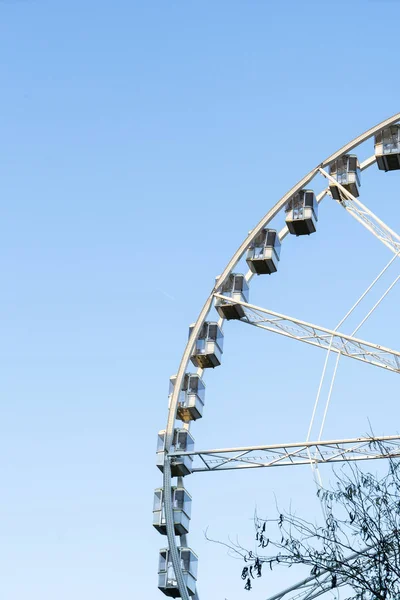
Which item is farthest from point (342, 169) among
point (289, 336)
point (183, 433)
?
point (183, 433)

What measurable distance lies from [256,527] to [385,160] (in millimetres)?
12766

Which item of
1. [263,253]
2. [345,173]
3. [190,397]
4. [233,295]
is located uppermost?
[345,173]

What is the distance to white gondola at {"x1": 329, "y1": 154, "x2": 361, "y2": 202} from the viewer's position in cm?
2838

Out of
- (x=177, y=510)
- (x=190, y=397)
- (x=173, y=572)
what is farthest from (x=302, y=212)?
(x=173, y=572)

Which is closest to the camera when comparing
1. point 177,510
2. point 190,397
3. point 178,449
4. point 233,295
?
point 177,510

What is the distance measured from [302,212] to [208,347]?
12.6 ft

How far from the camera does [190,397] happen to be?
27375 millimetres

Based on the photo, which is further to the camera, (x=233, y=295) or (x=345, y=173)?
(x=345, y=173)

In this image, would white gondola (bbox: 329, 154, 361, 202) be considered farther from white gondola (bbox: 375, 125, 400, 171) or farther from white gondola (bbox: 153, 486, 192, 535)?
white gondola (bbox: 153, 486, 192, 535)

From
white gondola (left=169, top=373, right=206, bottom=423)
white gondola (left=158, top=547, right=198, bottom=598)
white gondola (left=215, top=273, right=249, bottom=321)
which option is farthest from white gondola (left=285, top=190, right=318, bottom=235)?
white gondola (left=158, top=547, right=198, bottom=598)

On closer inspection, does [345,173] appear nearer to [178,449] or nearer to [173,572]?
[178,449]

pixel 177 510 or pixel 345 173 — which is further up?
pixel 345 173

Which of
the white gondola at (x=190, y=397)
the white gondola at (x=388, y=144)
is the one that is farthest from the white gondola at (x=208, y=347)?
the white gondola at (x=388, y=144)

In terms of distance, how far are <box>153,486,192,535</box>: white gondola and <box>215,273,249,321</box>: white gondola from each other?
4096 millimetres
